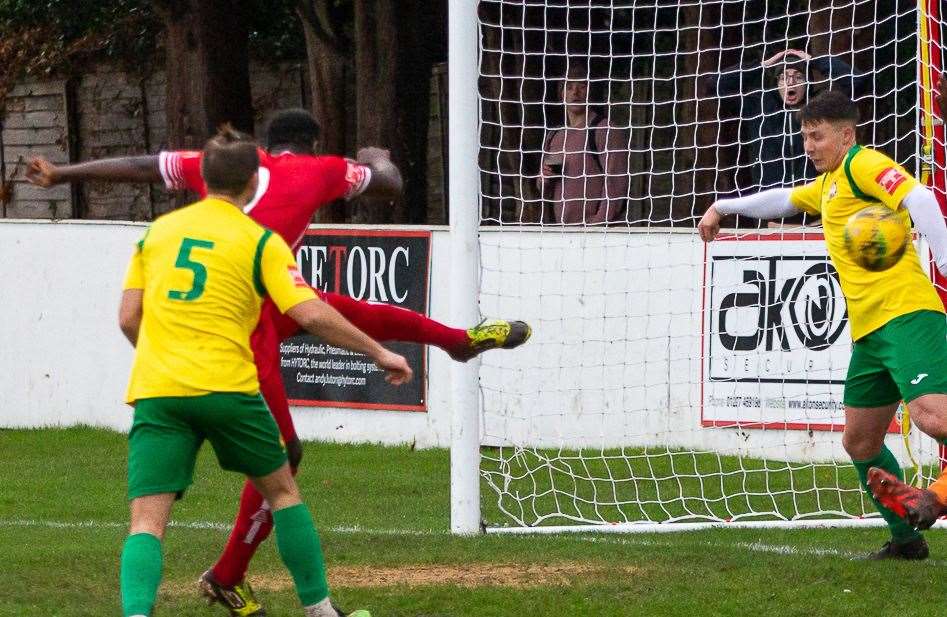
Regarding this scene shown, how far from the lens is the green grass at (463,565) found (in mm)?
6664

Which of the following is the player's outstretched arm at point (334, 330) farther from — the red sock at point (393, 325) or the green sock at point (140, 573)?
the red sock at point (393, 325)

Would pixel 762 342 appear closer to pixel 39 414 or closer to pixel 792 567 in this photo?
pixel 792 567

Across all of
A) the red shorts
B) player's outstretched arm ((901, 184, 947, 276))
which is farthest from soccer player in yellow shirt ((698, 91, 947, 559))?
the red shorts

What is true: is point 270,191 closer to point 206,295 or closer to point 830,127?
point 206,295

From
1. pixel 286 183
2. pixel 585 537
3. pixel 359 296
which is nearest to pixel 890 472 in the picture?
pixel 585 537

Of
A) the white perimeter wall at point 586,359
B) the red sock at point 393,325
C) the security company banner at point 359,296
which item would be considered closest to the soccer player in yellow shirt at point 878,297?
the red sock at point 393,325

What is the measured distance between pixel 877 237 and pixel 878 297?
12.0 inches

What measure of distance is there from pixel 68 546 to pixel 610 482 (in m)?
4.26

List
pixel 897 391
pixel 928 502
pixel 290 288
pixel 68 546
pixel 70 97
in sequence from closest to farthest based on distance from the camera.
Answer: pixel 290 288 < pixel 928 502 < pixel 897 391 < pixel 68 546 < pixel 70 97

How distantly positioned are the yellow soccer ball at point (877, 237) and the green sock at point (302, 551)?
9.43 ft

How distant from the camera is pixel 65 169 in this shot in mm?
6562

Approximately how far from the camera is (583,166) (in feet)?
38.0

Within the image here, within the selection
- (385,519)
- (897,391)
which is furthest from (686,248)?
(897,391)

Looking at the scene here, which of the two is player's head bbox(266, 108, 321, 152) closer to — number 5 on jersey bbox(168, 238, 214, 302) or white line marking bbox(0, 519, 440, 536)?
number 5 on jersey bbox(168, 238, 214, 302)
